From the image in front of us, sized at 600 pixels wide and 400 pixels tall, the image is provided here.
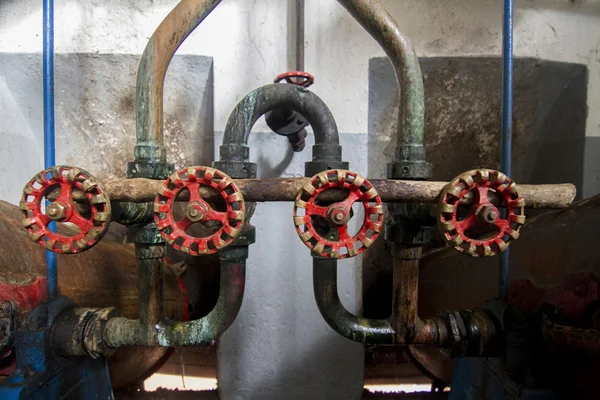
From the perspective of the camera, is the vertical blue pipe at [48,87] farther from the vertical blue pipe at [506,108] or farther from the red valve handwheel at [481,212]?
the vertical blue pipe at [506,108]

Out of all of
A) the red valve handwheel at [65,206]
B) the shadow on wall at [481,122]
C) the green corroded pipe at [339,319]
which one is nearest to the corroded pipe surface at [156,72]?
the red valve handwheel at [65,206]

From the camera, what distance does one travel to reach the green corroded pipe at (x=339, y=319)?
0.51 meters

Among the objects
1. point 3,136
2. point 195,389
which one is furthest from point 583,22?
point 3,136

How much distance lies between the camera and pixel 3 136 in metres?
0.83

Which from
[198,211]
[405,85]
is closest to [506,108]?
[405,85]

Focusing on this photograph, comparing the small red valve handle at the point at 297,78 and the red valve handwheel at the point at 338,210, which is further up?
the small red valve handle at the point at 297,78

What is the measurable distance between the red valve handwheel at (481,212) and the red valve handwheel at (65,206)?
1.32ft

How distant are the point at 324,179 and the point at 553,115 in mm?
830

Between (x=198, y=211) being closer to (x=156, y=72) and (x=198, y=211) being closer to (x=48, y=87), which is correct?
(x=156, y=72)

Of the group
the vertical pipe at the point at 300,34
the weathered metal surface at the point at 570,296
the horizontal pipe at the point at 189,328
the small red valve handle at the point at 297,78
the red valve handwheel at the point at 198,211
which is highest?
the vertical pipe at the point at 300,34

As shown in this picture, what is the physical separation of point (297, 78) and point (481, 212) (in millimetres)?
381

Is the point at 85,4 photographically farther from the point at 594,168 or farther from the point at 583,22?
the point at 594,168

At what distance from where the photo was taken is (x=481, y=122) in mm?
840

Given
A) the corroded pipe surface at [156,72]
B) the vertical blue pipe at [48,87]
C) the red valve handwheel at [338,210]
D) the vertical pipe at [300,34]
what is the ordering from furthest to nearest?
the vertical pipe at [300,34] < the vertical blue pipe at [48,87] < the corroded pipe surface at [156,72] < the red valve handwheel at [338,210]
